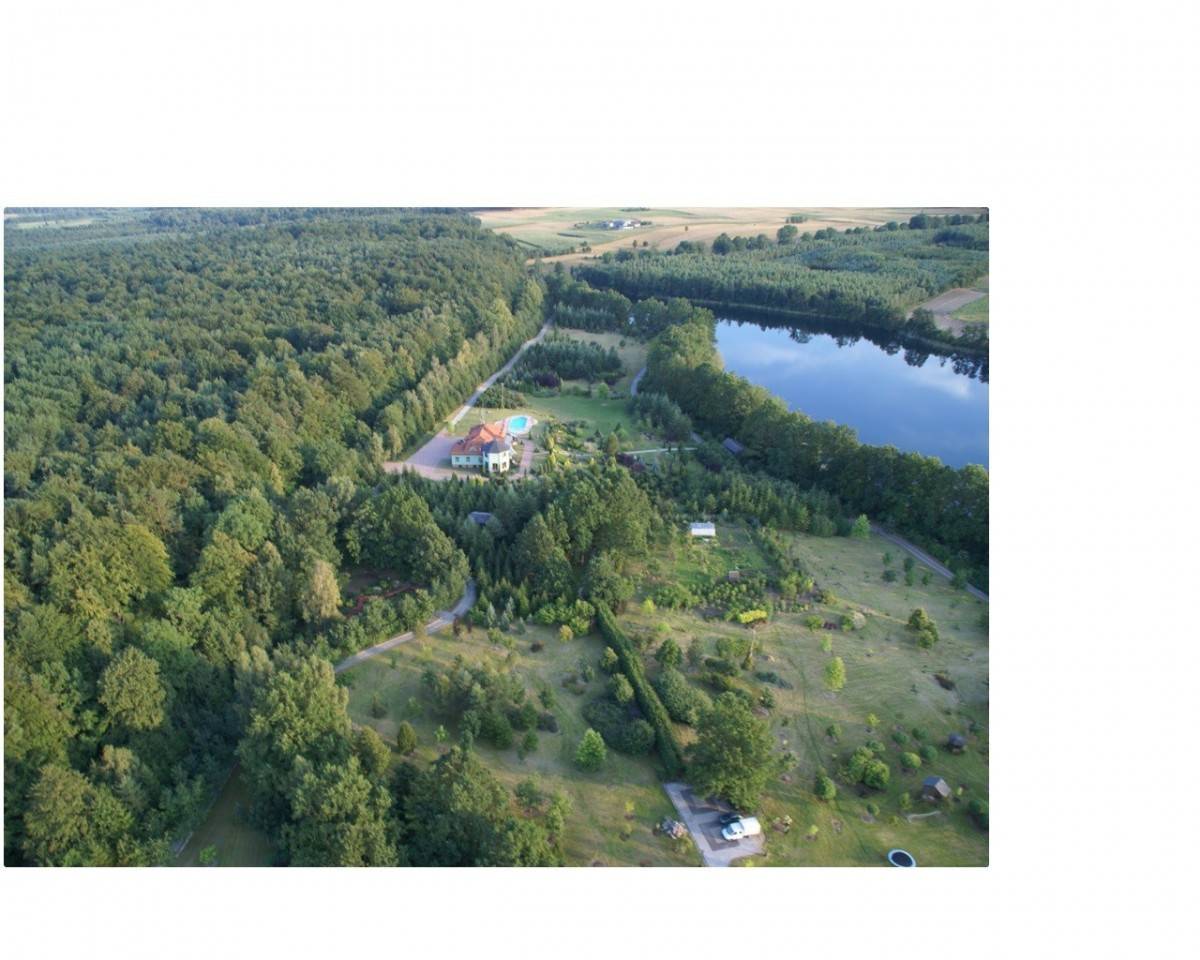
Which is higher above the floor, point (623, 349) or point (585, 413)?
point (623, 349)

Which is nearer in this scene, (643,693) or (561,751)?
(561,751)

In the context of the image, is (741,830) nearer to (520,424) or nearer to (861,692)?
(861,692)

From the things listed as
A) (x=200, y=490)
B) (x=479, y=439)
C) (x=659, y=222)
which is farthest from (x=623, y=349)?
(x=200, y=490)

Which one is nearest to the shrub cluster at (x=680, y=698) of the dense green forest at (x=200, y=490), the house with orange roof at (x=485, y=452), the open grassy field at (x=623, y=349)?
the dense green forest at (x=200, y=490)

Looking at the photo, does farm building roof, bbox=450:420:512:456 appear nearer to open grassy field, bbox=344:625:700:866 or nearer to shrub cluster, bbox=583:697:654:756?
open grassy field, bbox=344:625:700:866

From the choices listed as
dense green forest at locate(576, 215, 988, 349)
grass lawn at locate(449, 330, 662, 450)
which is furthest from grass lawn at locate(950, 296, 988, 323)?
grass lawn at locate(449, 330, 662, 450)

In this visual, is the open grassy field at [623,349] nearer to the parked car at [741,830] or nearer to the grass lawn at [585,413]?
the grass lawn at [585,413]

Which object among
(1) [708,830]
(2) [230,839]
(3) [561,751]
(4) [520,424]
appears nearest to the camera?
(1) [708,830]
